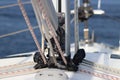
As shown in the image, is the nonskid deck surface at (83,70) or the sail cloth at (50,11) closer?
the sail cloth at (50,11)

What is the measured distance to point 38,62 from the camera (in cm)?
415

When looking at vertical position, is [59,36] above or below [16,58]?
above

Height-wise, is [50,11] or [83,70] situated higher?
[50,11]

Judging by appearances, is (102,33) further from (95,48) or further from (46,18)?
(46,18)

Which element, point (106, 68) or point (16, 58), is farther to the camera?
point (16, 58)

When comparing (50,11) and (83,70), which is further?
(83,70)

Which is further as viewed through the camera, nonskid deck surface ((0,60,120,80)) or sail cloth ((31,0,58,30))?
nonskid deck surface ((0,60,120,80))

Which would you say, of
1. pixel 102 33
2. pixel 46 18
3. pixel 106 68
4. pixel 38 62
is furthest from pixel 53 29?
pixel 102 33

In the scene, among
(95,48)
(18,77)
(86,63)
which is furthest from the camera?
(95,48)

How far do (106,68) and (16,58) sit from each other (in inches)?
43.6

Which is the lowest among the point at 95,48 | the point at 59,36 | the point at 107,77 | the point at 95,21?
the point at 95,21

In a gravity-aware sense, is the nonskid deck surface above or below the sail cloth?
below

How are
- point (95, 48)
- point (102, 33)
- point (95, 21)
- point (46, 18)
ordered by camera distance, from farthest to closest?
point (95, 21), point (102, 33), point (95, 48), point (46, 18)

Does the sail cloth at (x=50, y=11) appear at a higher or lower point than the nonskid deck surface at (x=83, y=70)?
higher
